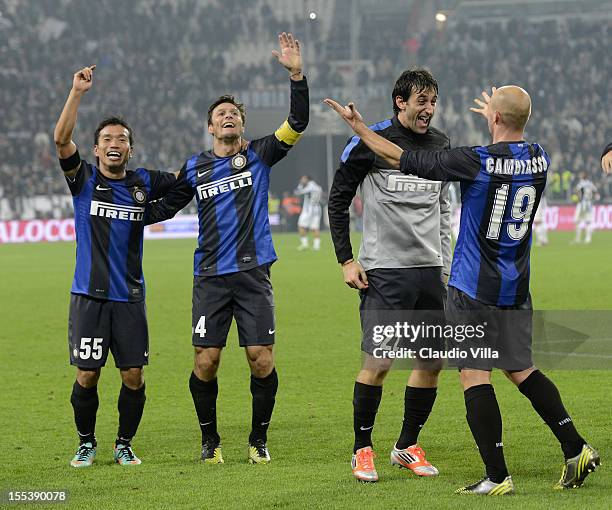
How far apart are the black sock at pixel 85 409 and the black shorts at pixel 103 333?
0.16 meters

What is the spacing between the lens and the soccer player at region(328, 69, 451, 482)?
19.7 feet

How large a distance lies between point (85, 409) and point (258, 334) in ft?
3.54

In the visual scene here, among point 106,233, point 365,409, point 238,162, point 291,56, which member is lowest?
point 365,409

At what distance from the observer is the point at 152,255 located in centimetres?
2797

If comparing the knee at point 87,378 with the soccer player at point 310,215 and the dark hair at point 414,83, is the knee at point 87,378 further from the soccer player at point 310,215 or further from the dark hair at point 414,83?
the soccer player at point 310,215

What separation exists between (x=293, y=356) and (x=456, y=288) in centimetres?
562

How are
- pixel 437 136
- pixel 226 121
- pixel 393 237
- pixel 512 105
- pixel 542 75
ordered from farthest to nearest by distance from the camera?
pixel 542 75
pixel 226 121
pixel 437 136
pixel 393 237
pixel 512 105

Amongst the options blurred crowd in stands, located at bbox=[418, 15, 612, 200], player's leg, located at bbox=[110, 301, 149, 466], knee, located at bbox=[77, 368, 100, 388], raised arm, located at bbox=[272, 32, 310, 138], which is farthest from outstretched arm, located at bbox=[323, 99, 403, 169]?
blurred crowd in stands, located at bbox=[418, 15, 612, 200]

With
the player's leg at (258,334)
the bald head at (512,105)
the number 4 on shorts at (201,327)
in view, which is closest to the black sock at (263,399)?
the player's leg at (258,334)

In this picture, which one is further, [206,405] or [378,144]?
[206,405]

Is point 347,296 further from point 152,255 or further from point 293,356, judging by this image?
point 152,255

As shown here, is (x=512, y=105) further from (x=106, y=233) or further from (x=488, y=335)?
(x=106, y=233)

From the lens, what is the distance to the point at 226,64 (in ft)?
156

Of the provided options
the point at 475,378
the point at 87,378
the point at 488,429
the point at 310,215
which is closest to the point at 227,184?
the point at 87,378
